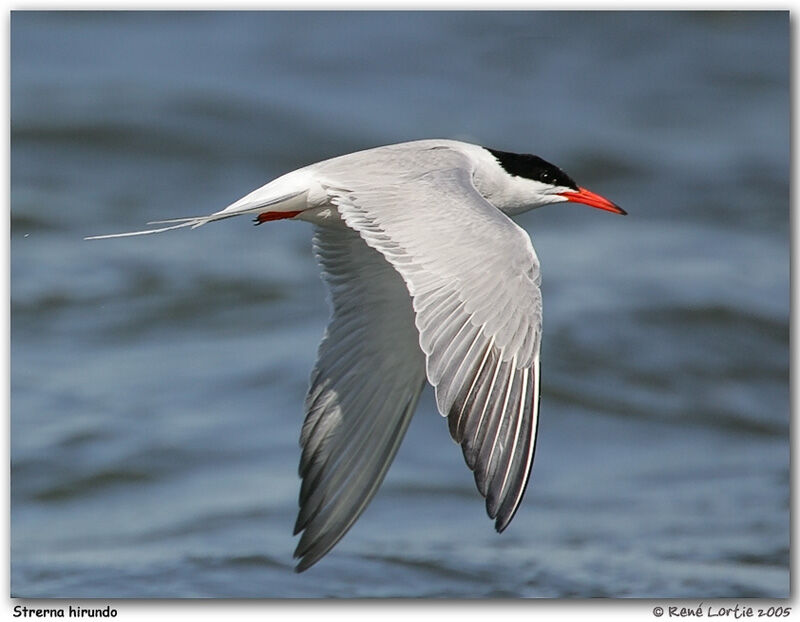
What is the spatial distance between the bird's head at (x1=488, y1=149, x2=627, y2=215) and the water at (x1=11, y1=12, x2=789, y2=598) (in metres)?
1.82

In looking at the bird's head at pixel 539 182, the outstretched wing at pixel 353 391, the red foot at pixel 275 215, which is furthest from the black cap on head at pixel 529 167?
the red foot at pixel 275 215

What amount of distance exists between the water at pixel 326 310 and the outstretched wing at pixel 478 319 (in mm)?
2313

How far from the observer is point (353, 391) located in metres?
5.18

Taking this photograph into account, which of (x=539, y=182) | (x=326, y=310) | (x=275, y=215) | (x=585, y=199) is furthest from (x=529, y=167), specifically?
(x=326, y=310)

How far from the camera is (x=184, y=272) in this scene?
10.1 meters

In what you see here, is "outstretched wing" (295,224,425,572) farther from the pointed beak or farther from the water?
the water

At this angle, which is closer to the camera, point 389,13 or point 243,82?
point 243,82

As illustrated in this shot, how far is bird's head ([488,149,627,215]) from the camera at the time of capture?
212 inches

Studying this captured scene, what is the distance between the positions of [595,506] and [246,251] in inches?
154

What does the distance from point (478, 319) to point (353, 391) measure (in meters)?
1.17

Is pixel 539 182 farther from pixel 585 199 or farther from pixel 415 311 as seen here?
pixel 415 311

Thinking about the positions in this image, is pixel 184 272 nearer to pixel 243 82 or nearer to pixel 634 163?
pixel 243 82

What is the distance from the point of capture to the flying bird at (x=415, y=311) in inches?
158

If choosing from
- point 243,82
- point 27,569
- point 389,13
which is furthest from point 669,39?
point 27,569
